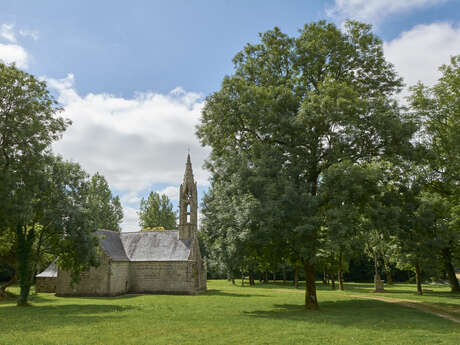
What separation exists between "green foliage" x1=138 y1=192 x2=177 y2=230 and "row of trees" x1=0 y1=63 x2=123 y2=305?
45.2 m

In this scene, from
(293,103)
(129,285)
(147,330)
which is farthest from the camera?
(129,285)

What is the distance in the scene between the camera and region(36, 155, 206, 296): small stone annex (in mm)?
33338

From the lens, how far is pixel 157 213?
73.4 meters

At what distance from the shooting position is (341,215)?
16531mm

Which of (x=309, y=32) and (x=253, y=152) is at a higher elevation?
(x=309, y=32)

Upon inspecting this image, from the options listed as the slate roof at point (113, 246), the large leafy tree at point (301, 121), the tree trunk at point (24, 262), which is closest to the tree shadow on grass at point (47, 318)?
the tree trunk at point (24, 262)

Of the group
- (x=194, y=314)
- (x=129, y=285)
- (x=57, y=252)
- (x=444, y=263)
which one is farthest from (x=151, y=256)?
(x=444, y=263)

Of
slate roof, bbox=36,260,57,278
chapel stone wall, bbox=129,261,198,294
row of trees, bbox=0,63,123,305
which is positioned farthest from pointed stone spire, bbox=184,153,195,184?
slate roof, bbox=36,260,57,278

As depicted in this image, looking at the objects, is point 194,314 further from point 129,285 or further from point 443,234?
point 129,285

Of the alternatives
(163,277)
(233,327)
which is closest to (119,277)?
(163,277)

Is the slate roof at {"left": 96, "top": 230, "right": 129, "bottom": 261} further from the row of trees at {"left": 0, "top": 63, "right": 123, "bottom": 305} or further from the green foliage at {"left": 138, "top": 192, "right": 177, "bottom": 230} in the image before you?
the green foliage at {"left": 138, "top": 192, "right": 177, "bottom": 230}

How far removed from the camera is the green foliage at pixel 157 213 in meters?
72.6

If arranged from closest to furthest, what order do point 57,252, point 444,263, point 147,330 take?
1. point 147,330
2. point 57,252
3. point 444,263

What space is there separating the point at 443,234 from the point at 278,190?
34.4ft
